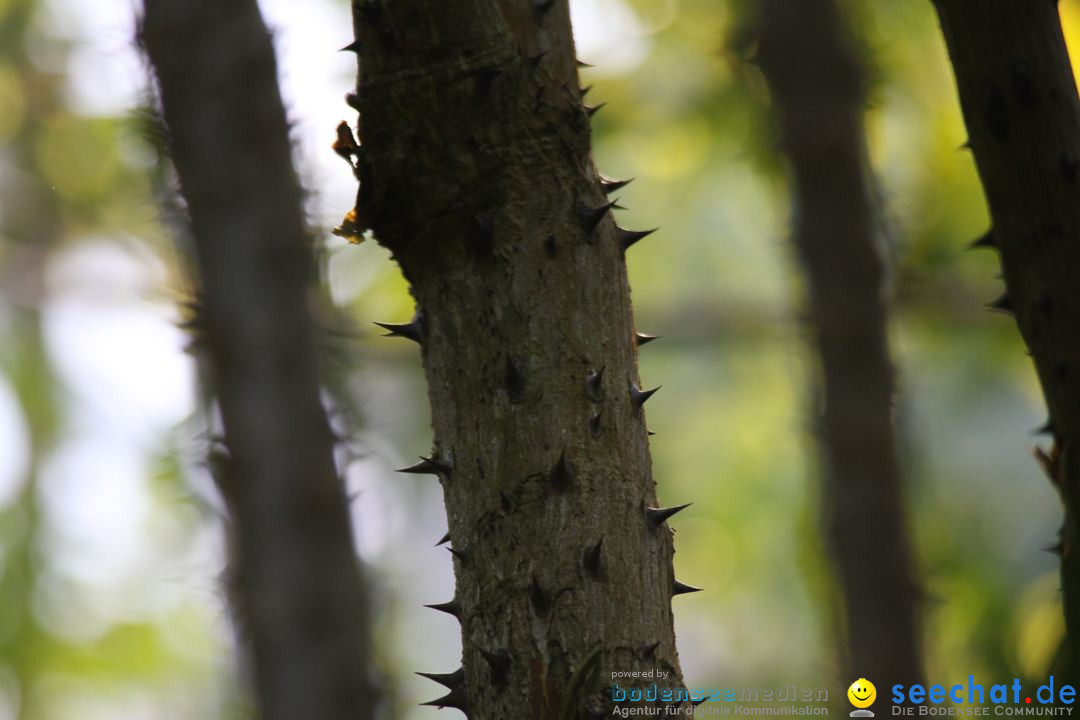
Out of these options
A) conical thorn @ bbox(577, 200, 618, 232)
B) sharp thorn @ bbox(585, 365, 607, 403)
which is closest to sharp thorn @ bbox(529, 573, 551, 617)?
sharp thorn @ bbox(585, 365, 607, 403)

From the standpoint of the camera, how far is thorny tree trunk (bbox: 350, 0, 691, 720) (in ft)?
4.04

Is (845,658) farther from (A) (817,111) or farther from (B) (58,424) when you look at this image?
(B) (58,424)

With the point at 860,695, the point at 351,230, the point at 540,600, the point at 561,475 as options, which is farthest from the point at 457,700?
the point at 860,695

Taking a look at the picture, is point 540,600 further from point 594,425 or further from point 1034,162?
point 1034,162

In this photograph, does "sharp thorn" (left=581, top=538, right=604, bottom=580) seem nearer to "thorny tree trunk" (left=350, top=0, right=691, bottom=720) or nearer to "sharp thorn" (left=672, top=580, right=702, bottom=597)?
"thorny tree trunk" (left=350, top=0, right=691, bottom=720)

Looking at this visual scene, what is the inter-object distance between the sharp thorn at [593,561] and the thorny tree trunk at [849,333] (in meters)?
2.13

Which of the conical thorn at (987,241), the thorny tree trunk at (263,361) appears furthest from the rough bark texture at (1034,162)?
the thorny tree trunk at (263,361)

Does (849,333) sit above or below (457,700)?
above

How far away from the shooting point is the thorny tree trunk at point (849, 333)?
3.11 metres

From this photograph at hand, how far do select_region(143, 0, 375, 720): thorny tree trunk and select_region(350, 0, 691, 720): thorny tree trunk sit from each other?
0.99 meters

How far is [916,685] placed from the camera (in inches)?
114

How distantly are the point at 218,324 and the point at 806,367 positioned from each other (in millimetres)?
2313

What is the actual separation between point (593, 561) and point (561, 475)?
11 cm

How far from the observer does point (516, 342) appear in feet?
4.24
